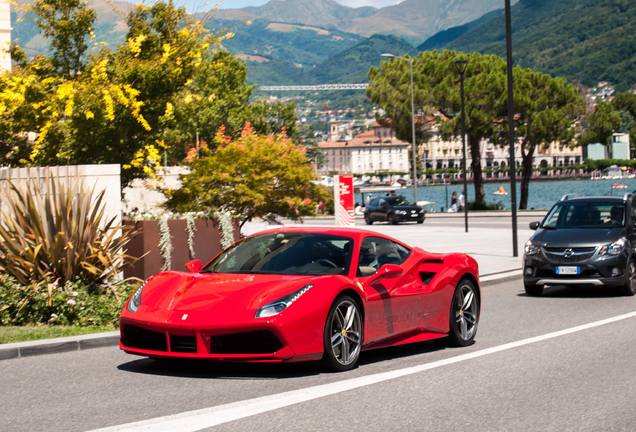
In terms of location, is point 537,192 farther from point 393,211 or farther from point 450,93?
point 393,211

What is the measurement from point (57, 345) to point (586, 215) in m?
9.80

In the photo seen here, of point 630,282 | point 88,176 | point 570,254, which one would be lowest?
point 630,282

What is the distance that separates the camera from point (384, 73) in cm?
6097

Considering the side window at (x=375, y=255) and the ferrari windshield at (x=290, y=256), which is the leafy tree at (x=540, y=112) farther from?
the ferrari windshield at (x=290, y=256)

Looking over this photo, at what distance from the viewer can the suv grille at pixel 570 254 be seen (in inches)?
507

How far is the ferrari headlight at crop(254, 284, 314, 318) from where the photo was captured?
6.30m

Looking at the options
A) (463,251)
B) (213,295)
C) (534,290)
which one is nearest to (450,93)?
(463,251)

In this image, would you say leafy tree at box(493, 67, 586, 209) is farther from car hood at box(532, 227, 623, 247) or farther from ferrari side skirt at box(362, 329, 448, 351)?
ferrari side skirt at box(362, 329, 448, 351)

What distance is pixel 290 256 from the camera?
748cm

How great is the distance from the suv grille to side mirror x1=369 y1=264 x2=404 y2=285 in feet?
20.9

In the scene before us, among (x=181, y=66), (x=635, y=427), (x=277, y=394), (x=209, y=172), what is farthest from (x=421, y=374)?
(x=181, y=66)

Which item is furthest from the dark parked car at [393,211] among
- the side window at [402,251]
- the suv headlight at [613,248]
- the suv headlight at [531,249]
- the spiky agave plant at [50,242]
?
the side window at [402,251]

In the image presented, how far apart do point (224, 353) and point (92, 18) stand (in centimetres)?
1322

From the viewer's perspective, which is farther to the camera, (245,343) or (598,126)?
(598,126)
